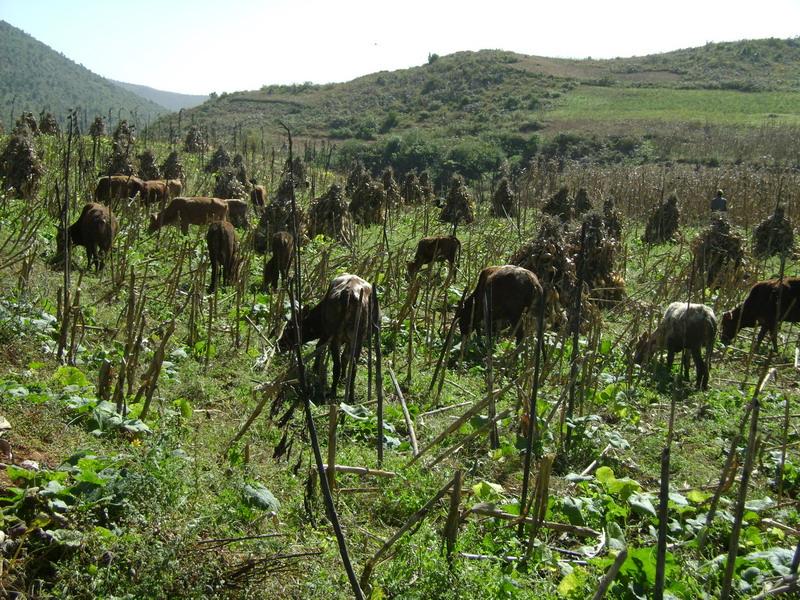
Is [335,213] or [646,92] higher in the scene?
[646,92]

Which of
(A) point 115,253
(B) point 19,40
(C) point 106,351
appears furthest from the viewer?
(B) point 19,40

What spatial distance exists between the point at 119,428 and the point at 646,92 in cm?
8070

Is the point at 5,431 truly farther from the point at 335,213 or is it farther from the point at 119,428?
the point at 335,213

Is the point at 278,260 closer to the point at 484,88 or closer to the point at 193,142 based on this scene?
the point at 193,142

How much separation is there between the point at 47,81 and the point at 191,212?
127 m

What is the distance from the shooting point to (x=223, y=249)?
40.9 ft

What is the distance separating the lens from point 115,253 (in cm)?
1278

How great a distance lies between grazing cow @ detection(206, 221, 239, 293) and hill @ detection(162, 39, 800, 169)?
44.6 meters

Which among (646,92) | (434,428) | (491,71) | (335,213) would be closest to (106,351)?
(434,428)

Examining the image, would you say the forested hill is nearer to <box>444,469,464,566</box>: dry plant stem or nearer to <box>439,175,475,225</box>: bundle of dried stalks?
<box>439,175,475,225</box>: bundle of dried stalks

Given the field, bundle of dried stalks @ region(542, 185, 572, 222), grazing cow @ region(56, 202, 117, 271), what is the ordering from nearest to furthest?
the field, grazing cow @ region(56, 202, 117, 271), bundle of dried stalks @ region(542, 185, 572, 222)

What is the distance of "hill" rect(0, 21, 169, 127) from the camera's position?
113 m

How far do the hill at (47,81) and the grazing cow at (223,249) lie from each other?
330 feet

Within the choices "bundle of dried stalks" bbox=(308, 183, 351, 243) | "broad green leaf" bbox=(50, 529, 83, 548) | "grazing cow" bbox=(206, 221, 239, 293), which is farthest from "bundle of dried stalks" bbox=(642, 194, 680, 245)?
"broad green leaf" bbox=(50, 529, 83, 548)
